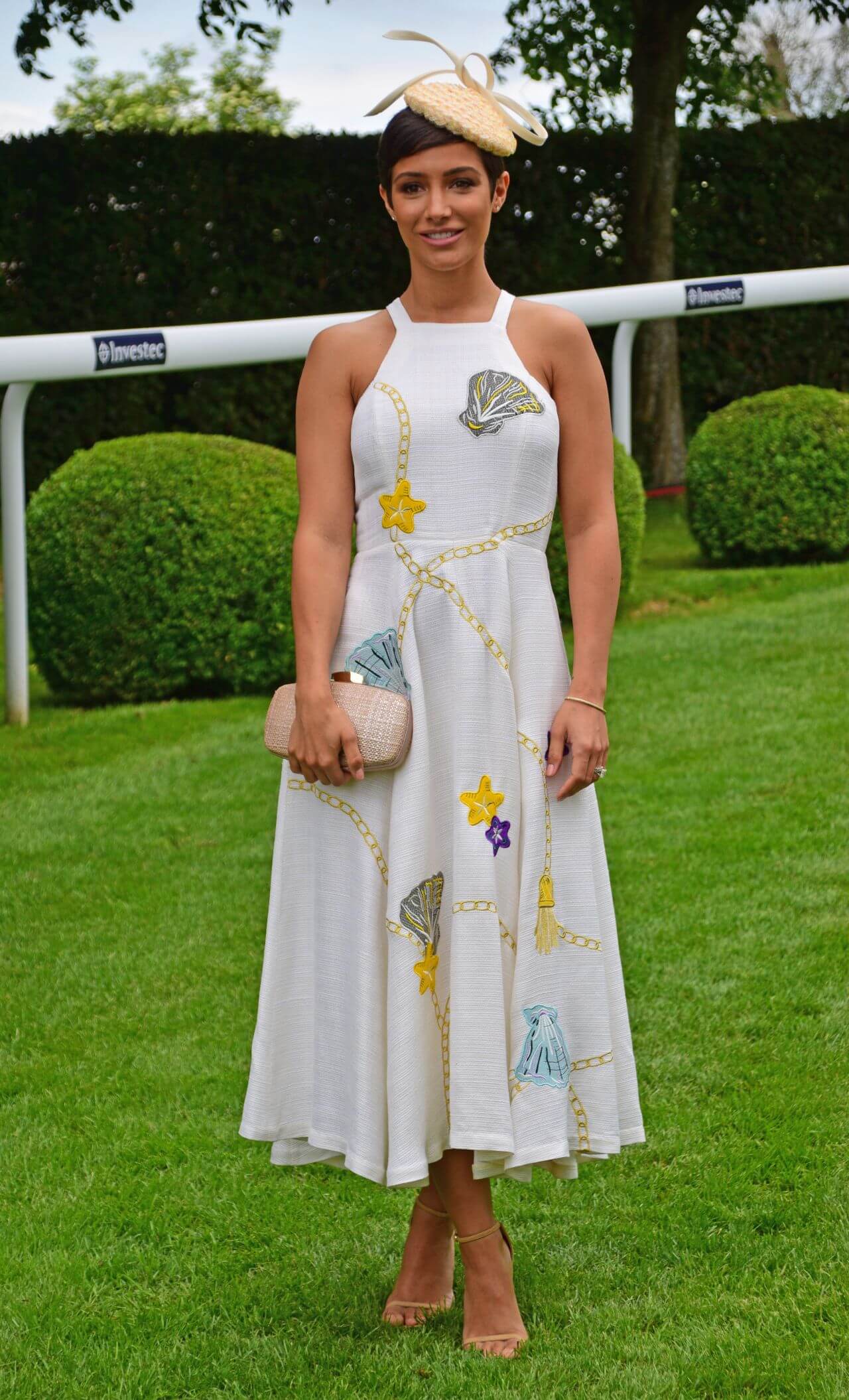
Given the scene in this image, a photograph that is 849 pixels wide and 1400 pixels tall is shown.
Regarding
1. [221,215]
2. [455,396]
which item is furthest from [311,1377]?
[221,215]

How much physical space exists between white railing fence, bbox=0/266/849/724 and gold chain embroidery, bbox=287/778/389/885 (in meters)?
3.60

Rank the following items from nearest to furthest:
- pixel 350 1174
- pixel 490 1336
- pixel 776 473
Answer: pixel 490 1336
pixel 350 1174
pixel 776 473

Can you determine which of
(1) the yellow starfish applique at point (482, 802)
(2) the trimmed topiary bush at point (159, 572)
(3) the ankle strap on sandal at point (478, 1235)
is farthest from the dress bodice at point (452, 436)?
(2) the trimmed topiary bush at point (159, 572)

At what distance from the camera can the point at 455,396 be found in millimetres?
2379

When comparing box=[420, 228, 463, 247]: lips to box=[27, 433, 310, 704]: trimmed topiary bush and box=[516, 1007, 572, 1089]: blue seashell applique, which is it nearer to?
box=[516, 1007, 572, 1089]: blue seashell applique

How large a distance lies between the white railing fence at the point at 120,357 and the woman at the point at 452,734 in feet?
11.2

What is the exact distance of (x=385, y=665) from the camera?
7.97 feet

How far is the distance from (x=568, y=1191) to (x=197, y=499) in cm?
450

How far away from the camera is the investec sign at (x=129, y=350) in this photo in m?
6.58

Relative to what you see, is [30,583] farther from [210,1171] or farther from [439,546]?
[439,546]

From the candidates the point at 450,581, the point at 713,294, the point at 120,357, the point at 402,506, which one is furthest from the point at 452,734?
the point at 713,294

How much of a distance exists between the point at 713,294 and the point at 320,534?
6182 mm

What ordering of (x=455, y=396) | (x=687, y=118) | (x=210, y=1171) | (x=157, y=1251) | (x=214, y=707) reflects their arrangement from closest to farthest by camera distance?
(x=455, y=396) → (x=157, y=1251) → (x=210, y=1171) → (x=214, y=707) → (x=687, y=118)

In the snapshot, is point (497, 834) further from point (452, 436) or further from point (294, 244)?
point (294, 244)
